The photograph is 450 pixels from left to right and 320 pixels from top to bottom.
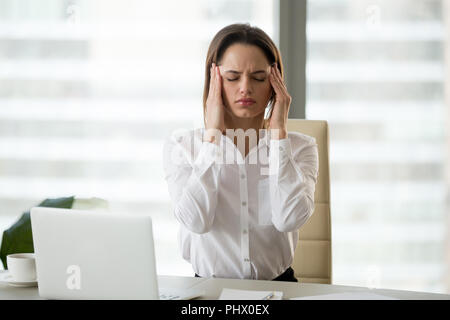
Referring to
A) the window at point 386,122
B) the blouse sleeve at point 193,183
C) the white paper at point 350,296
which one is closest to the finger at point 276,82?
the blouse sleeve at point 193,183

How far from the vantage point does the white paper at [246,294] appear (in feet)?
4.00

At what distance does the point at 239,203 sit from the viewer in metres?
1.73

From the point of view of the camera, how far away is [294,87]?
2.71 meters

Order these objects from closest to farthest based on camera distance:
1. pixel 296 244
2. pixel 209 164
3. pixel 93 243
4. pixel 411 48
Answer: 1. pixel 93 243
2. pixel 209 164
3. pixel 296 244
4. pixel 411 48

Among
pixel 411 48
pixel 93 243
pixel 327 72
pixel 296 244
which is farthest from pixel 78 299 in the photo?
pixel 411 48

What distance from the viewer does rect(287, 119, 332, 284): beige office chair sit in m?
1.94

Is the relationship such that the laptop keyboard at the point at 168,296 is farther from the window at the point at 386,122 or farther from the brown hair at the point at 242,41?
the window at the point at 386,122

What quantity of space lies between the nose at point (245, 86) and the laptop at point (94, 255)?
2.49 feet

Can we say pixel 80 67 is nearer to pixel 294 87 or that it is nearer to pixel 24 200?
pixel 24 200

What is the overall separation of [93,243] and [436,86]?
6.92 ft

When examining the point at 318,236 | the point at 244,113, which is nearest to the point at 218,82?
the point at 244,113

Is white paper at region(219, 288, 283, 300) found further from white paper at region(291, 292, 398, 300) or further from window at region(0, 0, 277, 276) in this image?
window at region(0, 0, 277, 276)

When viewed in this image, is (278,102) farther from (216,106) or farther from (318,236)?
(318,236)

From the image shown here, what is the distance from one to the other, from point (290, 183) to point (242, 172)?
16 centimetres
